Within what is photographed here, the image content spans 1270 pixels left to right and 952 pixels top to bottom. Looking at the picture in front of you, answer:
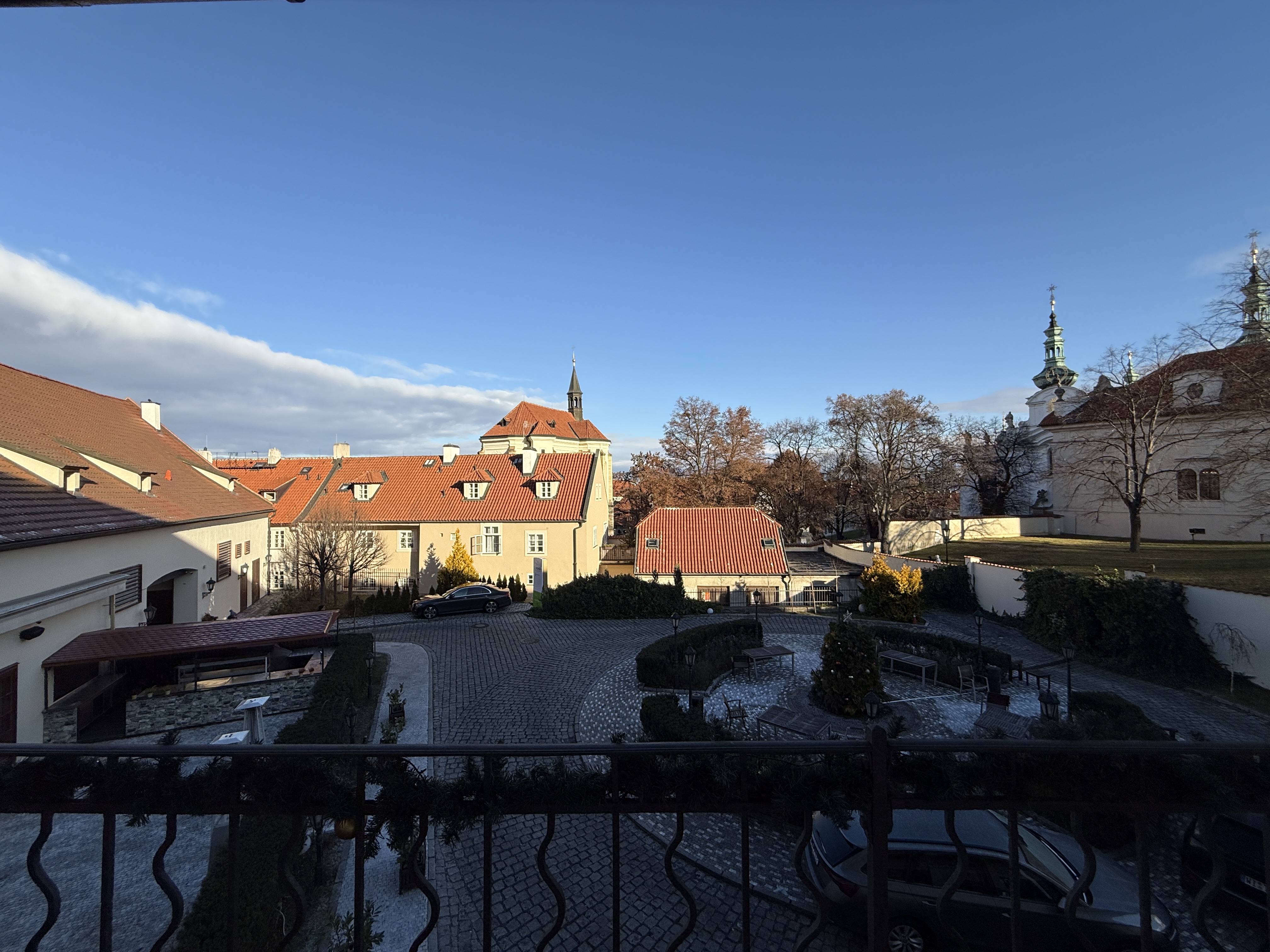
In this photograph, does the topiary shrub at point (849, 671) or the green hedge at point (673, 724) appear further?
the topiary shrub at point (849, 671)

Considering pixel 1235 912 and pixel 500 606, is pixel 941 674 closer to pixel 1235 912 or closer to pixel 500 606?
pixel 1235 912

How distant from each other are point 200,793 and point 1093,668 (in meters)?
16.9

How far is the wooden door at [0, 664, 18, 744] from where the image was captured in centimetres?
816

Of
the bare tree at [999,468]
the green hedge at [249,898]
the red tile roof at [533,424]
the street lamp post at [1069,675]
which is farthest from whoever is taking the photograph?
the red tile roof at [533,424]

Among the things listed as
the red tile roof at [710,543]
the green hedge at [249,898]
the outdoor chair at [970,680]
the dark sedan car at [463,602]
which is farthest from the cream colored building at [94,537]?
the outdoor chair at [970,680]

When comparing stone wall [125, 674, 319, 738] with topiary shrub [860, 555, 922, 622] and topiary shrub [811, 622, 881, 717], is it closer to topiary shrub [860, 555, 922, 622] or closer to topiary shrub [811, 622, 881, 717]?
topiary shrub [811, 622, 881, 717]

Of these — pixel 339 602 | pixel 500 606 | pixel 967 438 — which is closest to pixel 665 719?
pixel 500 606

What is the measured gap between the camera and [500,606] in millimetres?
20219

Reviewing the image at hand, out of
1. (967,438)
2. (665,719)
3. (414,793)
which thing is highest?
(967,438)

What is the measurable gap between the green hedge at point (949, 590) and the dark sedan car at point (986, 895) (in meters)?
16.1

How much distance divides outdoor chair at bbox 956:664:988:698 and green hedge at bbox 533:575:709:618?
872 centimetres

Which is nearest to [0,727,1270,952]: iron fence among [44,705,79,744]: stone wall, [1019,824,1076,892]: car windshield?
[1019,824,1076,892]: car windshield

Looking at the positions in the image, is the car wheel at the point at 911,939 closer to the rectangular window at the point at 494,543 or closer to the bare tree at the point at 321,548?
the bare tree at the point at 321,548

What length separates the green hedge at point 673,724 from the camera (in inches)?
301
